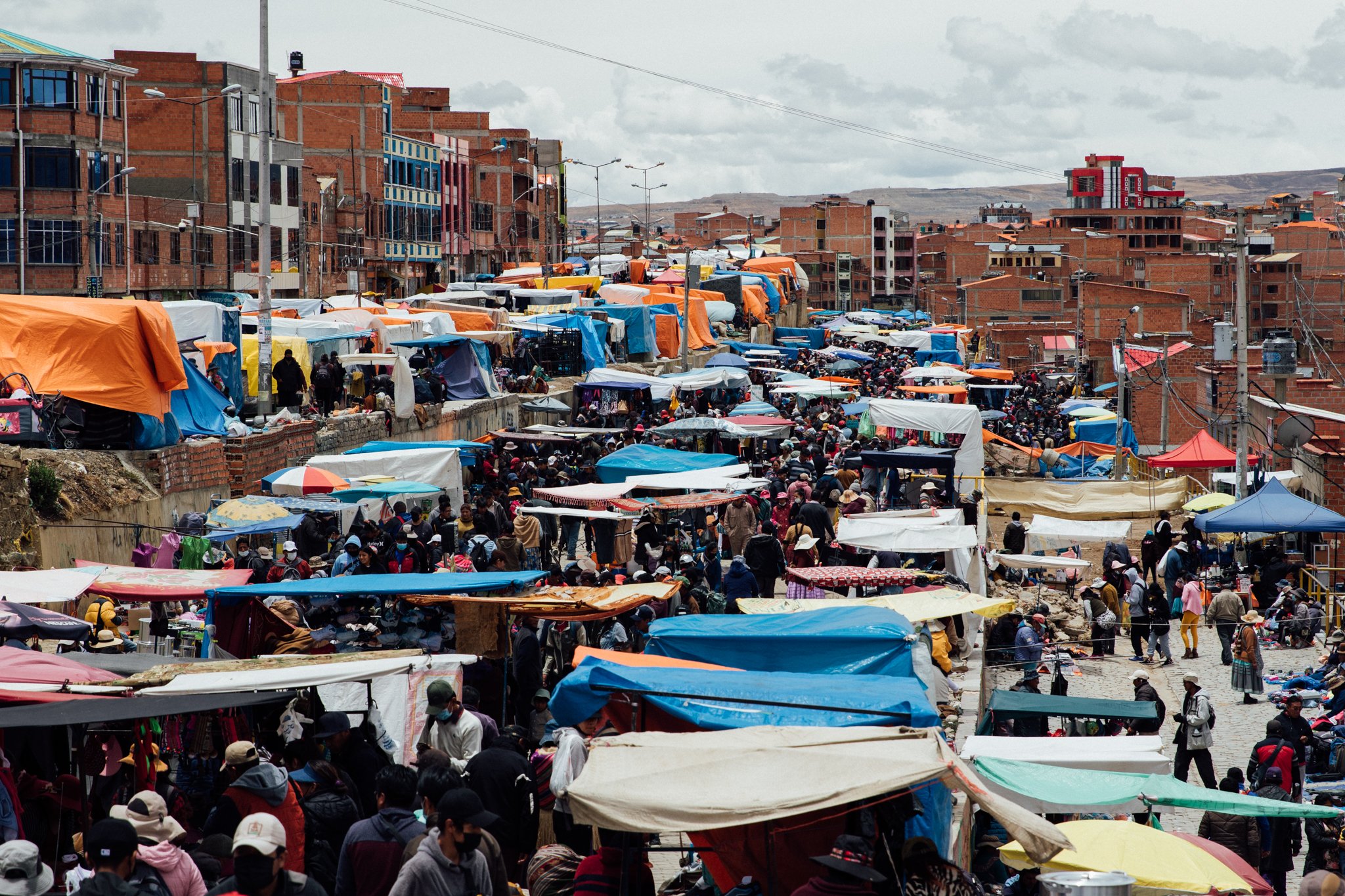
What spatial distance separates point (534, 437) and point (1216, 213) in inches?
5712

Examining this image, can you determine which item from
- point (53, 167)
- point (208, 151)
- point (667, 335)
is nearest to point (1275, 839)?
point (667, 335)

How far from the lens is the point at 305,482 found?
16531 millimetres

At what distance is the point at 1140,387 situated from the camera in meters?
45.7

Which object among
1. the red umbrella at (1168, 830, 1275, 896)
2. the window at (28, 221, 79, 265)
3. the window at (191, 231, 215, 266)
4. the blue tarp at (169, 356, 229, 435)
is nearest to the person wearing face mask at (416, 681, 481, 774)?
the red umbrella at (1168, 830, 1275, 896)

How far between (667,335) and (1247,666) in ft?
97.0

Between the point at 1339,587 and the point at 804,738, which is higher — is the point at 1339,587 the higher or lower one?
the lower one

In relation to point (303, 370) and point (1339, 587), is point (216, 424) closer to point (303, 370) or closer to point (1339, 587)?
point (303, 370)

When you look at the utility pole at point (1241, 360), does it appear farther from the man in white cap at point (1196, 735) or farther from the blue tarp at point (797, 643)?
the blue tarp at point (797, 643)

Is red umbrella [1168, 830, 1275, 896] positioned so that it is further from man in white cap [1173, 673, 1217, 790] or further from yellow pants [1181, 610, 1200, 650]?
yellow pants [1181, 610, 1200, 650]

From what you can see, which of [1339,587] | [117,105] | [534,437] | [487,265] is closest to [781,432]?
[534,437]

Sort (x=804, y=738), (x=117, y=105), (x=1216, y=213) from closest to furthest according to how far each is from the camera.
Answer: (x=804, y=738), (x=117, y=105), (x=1216, y=213)


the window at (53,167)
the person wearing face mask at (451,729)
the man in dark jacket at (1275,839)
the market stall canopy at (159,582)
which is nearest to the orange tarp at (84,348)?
the market stall canopy at (159,582)

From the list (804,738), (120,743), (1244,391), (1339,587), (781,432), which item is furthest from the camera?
(781,432)

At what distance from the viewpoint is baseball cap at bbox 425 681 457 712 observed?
773cm
